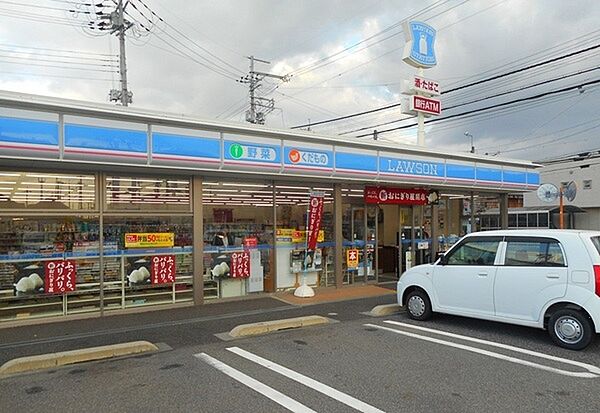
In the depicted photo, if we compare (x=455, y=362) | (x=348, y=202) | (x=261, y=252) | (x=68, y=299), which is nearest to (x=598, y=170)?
(x=348, y=202)

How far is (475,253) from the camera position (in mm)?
7523

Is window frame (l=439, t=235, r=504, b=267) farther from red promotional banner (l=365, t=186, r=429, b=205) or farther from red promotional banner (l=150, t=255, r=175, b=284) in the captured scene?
red promotional banner (l=150, t=255, r=175, b=284)

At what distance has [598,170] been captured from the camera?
97.3 feet

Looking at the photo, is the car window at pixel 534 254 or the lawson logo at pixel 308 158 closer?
the car window at pixel 534 254

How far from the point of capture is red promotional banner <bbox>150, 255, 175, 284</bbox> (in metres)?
9.43

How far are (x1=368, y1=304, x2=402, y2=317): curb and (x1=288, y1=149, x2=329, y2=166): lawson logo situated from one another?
3523 mm

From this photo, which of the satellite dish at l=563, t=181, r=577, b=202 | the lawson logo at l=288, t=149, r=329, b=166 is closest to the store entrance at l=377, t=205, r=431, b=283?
the lawson logo at l=288, t=149, r=329, b=166

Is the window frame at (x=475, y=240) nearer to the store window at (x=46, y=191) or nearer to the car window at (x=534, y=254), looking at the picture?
the car window at (x=534, y=254)

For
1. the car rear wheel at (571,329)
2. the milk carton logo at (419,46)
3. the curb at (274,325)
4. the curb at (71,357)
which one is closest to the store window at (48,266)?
the curb at (71,357)

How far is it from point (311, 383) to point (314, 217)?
20.7 feet

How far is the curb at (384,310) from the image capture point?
29.3 feet

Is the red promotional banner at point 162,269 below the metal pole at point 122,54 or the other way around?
below

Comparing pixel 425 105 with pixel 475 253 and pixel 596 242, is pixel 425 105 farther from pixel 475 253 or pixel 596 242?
pixel 596 242

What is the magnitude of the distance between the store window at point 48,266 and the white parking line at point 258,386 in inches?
152
